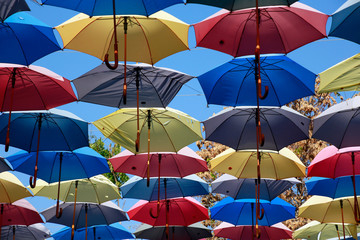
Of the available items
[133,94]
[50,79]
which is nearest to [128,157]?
[133,94]

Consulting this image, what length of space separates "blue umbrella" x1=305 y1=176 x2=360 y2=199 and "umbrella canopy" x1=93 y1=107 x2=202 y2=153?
2.99 metres

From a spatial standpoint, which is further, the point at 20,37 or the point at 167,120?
the point at 167,120

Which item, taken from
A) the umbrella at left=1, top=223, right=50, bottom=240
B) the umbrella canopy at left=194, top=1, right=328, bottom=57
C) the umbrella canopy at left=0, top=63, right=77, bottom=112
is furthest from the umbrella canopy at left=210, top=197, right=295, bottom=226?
the umbrella canopy at left=194, top=1, right=328, bottom=57

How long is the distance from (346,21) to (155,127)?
4.62m

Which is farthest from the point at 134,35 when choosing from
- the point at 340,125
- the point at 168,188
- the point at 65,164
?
the point at 168,188

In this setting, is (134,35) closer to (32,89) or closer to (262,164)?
(32,89)

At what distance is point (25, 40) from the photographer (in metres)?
7.87

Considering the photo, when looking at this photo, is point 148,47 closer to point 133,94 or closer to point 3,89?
point 133,94

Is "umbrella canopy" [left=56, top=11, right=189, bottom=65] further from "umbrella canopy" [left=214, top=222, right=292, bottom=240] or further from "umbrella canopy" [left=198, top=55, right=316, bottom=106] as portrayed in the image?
"umbrella canopy" [left=214, top=222, right=292, bottom=240]

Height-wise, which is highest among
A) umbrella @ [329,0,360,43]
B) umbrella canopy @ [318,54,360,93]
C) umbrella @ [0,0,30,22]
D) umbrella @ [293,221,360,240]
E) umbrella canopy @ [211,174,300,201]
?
umbrella @ [0,0,30,22]

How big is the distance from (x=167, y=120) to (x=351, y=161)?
3885mm

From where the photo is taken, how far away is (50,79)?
29.1 feet

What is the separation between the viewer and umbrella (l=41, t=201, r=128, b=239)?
13.4 m

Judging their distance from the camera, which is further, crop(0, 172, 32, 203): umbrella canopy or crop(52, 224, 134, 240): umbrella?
crop(52, 224, 134, 240): umbrella
